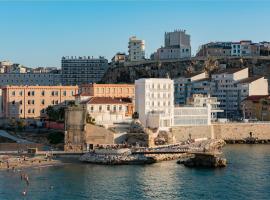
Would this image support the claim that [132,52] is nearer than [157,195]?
No

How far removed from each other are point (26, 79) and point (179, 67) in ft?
98.0

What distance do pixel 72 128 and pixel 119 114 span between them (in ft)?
22.6

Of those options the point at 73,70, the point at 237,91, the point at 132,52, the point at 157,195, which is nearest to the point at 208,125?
the point at 237,91

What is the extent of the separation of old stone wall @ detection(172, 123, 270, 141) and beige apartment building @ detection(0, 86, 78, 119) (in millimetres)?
15179

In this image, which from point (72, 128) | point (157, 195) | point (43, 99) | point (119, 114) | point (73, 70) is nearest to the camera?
point (157, 195)

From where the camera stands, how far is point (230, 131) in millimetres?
61500

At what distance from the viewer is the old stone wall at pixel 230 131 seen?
→ 57450 mm

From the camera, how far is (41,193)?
32188 mm

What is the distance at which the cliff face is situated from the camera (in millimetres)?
85062

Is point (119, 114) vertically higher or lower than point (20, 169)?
higher

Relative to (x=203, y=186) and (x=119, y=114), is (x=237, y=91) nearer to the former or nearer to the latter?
(x=119, y=114)

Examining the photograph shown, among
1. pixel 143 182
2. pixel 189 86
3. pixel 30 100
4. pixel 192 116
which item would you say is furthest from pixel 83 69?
pixel 143 182

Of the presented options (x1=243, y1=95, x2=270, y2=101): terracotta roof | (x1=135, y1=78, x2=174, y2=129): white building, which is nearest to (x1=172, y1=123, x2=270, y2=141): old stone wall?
(x1=135, y1=78, x2=174, y2=129): white building

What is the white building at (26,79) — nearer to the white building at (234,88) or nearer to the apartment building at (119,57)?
the apartment building at (119,57)
